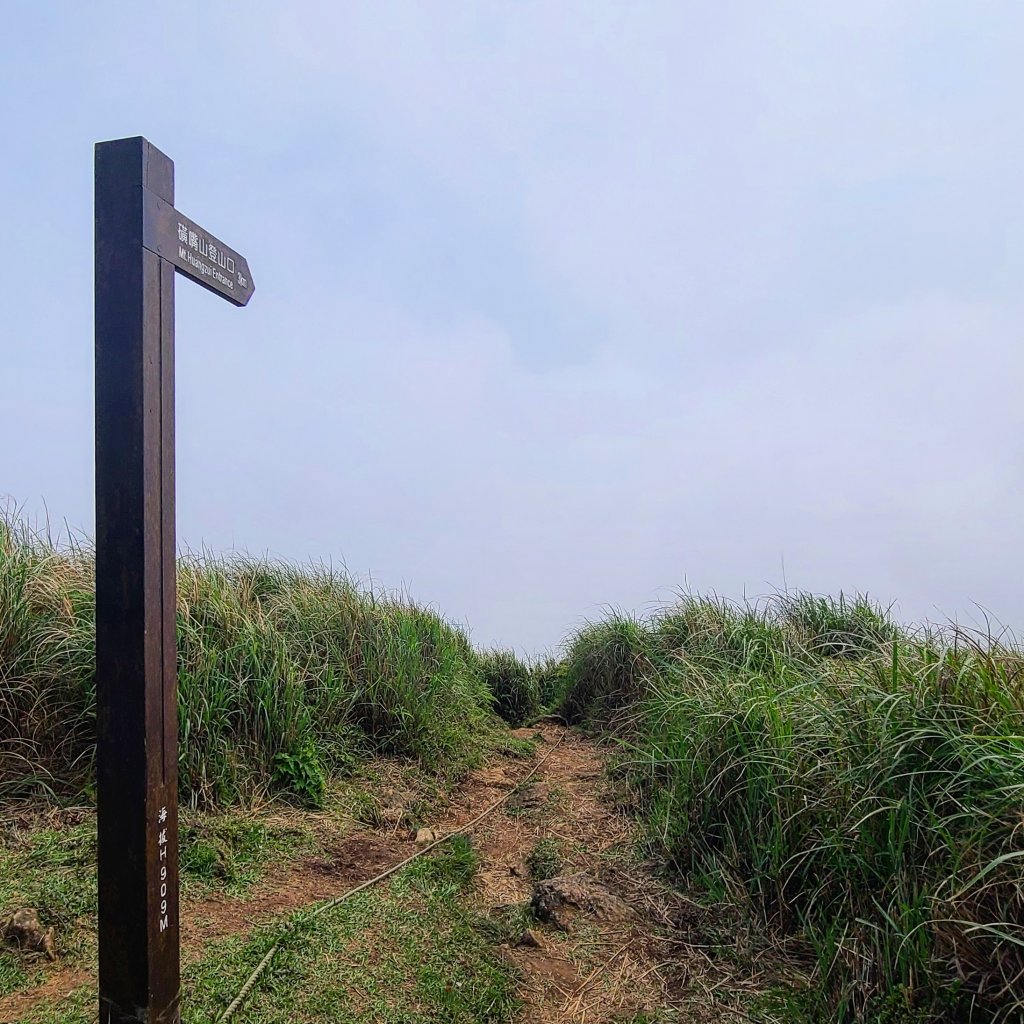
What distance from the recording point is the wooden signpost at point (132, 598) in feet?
6.94

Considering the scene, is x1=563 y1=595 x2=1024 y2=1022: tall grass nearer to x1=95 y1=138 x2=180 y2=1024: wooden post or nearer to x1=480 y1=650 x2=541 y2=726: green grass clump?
x1=95 y1=138 x2=180 y2=1024: wooden post

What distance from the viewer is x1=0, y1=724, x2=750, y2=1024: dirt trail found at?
2551mm

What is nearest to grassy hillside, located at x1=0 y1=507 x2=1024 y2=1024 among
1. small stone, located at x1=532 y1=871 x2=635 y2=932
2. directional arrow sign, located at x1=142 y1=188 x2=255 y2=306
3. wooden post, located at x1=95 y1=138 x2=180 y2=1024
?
small stone, located at x1=532 y1=871 x2=635 y2=932

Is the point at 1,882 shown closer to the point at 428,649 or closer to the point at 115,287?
the point at 115,287

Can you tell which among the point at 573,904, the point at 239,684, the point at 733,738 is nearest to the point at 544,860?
the point at 573,904

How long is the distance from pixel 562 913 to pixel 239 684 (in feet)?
7.53

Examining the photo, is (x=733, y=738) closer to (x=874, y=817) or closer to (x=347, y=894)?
(x=874, y=817)

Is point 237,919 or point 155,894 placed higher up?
A: point 155,894

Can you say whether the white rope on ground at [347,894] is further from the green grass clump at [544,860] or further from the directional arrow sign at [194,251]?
the directional arrow sign at [194,251]

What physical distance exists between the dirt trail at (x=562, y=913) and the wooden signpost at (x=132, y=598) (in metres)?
0.62

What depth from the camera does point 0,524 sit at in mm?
4984

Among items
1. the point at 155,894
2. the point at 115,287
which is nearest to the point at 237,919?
the point at 155,894

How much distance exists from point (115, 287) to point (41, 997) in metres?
2.36

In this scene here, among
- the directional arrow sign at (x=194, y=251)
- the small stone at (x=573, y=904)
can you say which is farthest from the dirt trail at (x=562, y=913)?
the directional arrow sign at (x=194, y=251)
